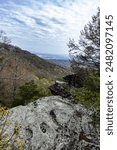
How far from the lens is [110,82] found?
622cm

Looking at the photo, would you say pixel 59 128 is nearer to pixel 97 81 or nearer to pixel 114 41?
pixel 97 81

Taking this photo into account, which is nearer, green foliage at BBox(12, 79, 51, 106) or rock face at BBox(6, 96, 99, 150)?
rock face at BBox(6, 96, 99, 150)

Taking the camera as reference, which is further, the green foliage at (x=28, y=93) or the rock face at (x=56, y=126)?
the green foliage at (x=28, y=93)

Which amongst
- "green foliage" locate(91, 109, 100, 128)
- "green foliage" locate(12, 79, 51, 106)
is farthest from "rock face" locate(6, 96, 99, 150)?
"green foliage" locate(12, 79, 51, 106)

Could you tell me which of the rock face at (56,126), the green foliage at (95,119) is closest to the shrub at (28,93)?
the rock face at (56,126)

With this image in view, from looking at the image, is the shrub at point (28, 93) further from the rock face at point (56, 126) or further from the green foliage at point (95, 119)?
the green foliage at point (95, 119)

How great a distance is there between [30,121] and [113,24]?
6.12 metres

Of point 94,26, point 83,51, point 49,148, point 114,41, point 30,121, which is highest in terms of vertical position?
point 94,26

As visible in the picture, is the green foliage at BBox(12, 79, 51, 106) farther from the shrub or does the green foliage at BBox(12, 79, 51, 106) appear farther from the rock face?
the rock face

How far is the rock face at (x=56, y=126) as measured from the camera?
10.9m

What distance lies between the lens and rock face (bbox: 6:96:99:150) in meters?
10.9

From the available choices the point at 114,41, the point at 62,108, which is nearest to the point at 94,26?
the point at 62,108

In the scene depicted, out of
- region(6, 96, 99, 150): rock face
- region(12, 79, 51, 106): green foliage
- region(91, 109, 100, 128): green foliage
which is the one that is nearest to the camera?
region(6, 96, 99, 150): rock face

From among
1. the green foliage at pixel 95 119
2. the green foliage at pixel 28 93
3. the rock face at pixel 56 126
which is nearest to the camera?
the rock face at pixel 56 126
